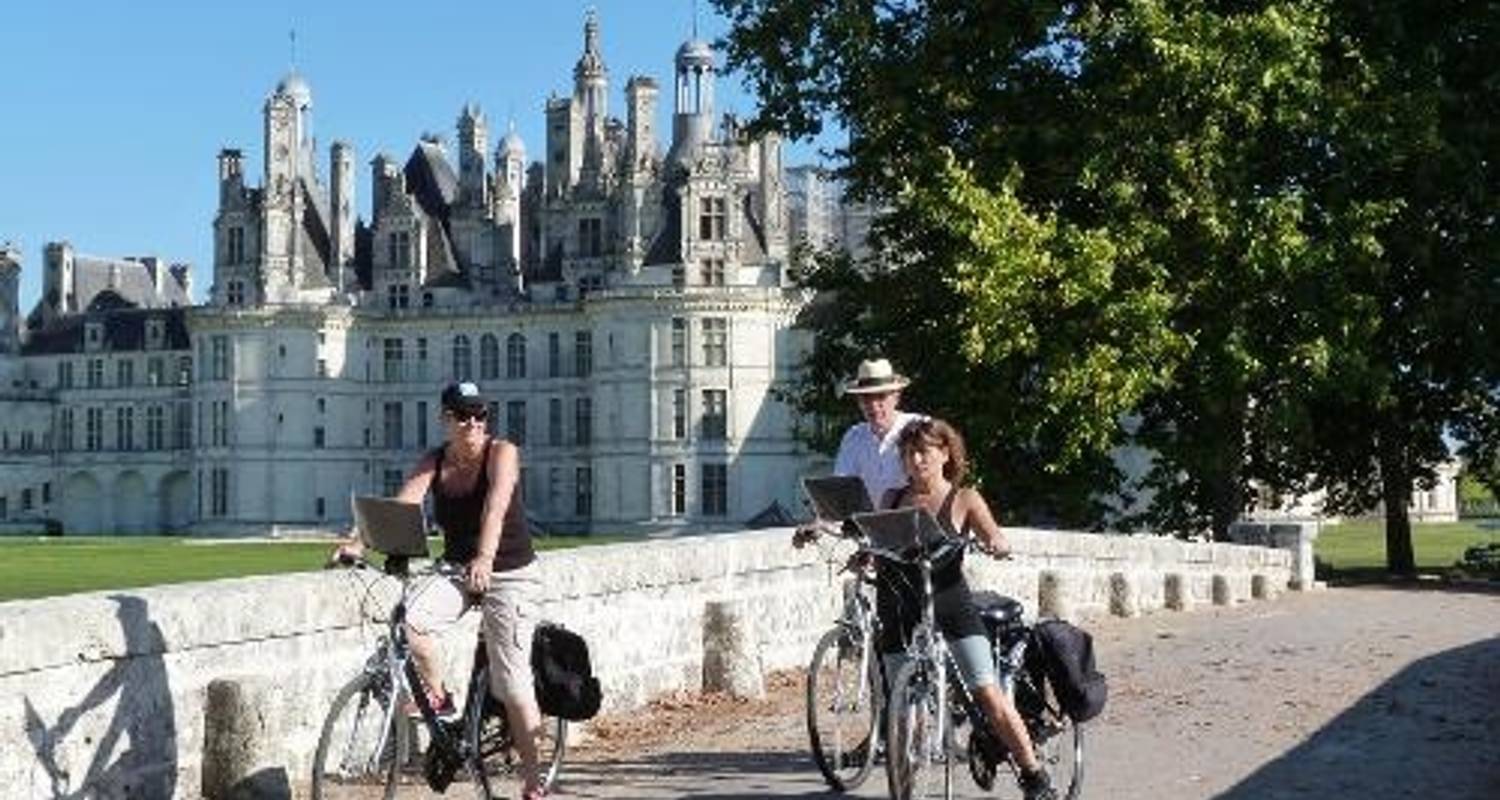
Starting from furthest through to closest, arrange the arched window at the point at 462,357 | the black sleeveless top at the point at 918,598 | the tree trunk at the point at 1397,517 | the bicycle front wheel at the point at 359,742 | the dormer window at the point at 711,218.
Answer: the arched window at the point at 462,357, the dormer window at the point at 711,218, the tree trunk at the point at 1397,517, the black sleeveless top at the point at 918,598, the bicycle front wheel at the point at 359,742

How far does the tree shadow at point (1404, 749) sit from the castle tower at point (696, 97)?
2888 inches

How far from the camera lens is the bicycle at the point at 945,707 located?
9.12 m

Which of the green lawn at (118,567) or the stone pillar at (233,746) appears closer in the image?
the stone pillar at (233,746)

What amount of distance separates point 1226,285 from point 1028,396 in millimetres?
2898

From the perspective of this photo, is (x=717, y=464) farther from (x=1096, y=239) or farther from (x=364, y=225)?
(x=1096, y=239)

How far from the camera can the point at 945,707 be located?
9.15 metres

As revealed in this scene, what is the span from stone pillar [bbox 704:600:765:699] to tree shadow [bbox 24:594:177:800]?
5.20 metres

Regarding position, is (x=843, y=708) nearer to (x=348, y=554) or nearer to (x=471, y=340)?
(x=348, y=554)

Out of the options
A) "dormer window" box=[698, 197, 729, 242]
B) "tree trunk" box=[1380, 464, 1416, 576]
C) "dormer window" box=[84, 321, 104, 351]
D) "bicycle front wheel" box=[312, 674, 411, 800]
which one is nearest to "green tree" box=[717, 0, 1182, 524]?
"tree trunk" box=[1380, 464, 1416, 576]

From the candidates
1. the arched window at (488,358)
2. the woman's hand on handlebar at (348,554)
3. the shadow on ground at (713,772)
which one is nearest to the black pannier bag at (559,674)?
the shadow on ground at (713,772)

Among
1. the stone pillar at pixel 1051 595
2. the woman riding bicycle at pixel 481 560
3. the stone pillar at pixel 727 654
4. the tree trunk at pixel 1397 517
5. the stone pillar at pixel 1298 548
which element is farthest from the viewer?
the tree trunk at pixel 1397 517

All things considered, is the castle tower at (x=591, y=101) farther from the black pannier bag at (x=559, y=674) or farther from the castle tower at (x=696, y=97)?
the black pannier bag at (x=559, y=674)

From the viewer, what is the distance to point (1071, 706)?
9.55 m

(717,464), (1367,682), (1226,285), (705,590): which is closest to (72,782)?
(705,590)
